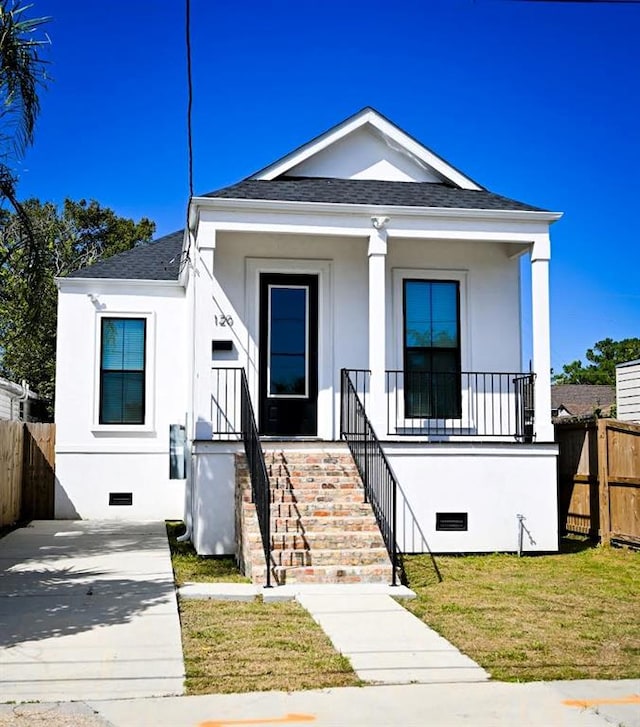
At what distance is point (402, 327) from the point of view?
13.1 meters

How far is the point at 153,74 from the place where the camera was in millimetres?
13219

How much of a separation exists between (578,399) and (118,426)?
25.6 meters

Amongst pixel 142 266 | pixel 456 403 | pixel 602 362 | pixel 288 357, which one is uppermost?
pixel 602 362

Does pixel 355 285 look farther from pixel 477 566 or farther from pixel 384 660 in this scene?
pixel 384 660

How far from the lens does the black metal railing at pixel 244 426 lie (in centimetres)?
896

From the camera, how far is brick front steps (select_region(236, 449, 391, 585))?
30.1ft

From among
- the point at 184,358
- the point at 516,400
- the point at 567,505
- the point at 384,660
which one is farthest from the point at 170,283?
the point at 384,660

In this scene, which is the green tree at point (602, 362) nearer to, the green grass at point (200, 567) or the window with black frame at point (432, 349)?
the window with black frame at point (432, 349)

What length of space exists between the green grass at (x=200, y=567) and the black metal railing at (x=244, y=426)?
69cm

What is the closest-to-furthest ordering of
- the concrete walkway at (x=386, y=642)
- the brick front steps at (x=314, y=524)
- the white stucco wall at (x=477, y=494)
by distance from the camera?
the concrete walkway at (x=386, y=642), the brick front steps at (x=314, y=524), the white stucco wall at (x=477, y=494)

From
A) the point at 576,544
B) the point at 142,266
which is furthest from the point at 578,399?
the point at 576,544

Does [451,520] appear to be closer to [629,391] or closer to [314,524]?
[314,524]

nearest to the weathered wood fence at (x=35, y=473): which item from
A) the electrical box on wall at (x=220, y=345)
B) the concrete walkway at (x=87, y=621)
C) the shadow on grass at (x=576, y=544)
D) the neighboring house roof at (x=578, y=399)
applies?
the concrete walkway at (x=87, y=621)

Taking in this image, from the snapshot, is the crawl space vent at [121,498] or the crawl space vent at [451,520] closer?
the crawl space vent at [451,520]
